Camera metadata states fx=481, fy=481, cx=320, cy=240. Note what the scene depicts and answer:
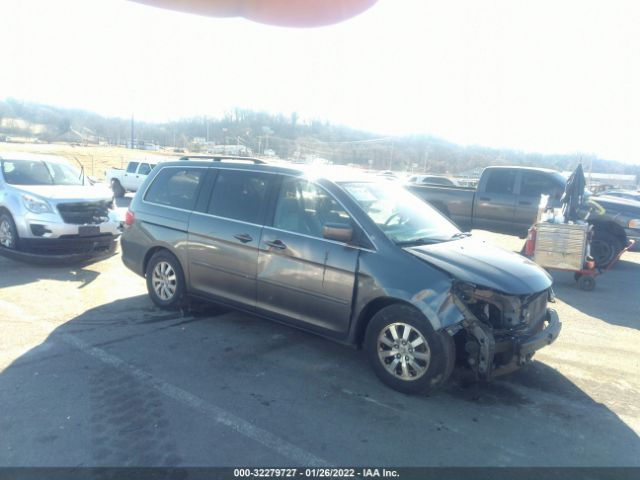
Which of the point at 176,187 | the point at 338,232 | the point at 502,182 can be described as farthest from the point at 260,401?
the point at 502,182

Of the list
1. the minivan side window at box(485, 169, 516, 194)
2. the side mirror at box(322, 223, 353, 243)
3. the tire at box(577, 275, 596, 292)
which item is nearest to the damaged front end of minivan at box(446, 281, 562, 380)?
the side mirror at box(322, 223, 353, 243)

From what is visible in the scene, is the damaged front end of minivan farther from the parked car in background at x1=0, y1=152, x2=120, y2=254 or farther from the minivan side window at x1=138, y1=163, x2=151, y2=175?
the minivan side window at x1=138, y1=163, x2=151, y2=175

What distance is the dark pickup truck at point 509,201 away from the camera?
1059 centimetres

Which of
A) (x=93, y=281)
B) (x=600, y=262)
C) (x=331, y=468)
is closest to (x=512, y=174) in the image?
(x=600, y=262)

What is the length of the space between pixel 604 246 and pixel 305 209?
7890 millimetres

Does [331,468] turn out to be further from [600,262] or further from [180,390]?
[600,262]

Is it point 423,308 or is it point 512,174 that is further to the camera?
point 512,174

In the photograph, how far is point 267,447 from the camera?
319cm

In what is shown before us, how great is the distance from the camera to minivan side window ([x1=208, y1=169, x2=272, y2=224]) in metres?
5.14

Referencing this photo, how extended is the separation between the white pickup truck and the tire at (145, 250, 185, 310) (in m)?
17.0

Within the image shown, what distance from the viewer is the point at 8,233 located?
8.02 m

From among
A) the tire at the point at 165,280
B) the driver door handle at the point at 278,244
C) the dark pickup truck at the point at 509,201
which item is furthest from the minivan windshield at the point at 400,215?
the dark pickup truck at the point at 509,201

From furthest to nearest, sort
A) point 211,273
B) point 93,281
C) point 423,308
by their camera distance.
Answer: point 93,281 < point 211,273 < point 423,308

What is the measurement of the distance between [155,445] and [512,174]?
10345mm
